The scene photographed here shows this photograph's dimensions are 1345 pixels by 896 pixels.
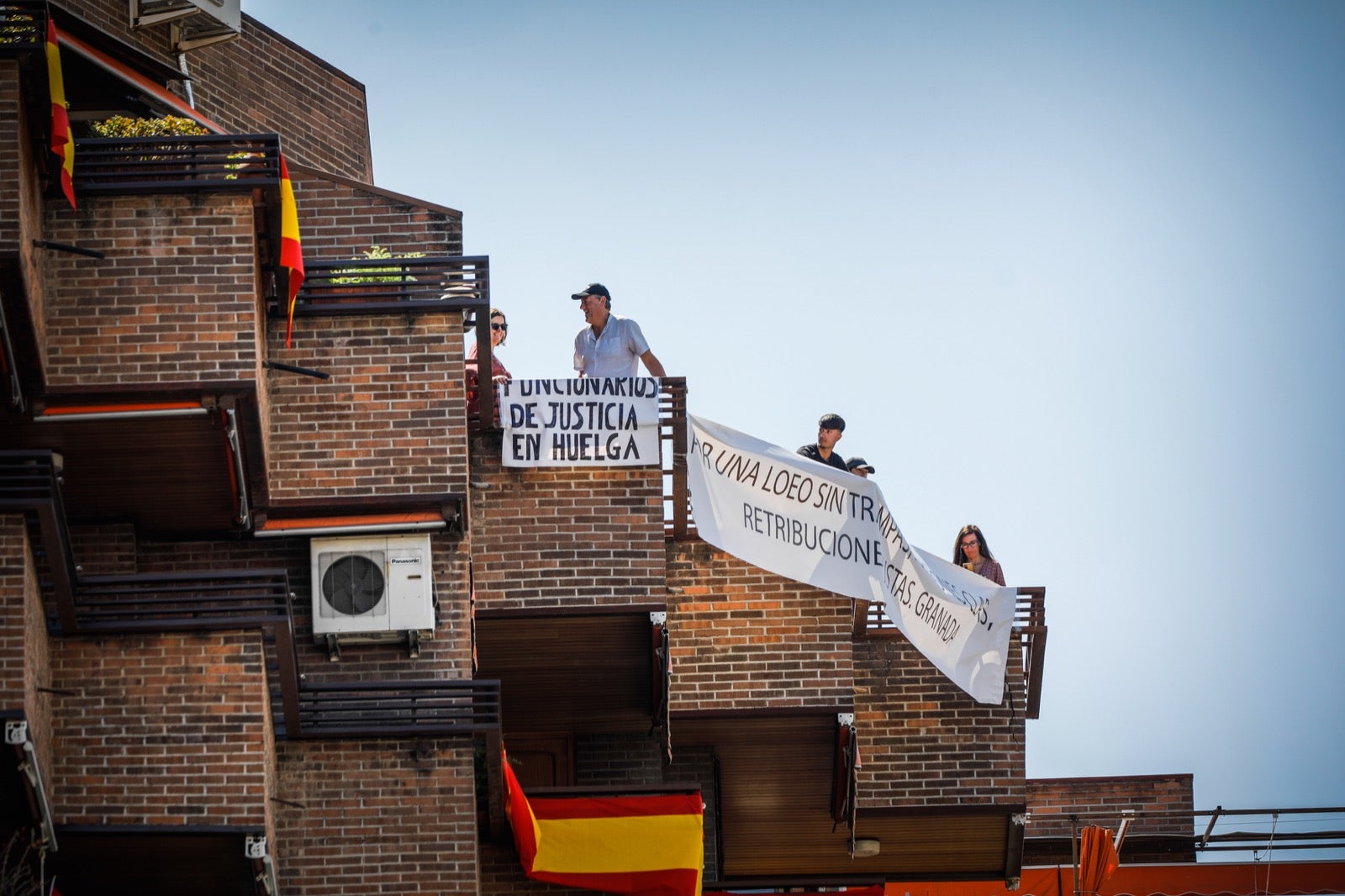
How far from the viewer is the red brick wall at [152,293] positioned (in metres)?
17.5

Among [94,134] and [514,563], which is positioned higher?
[94,134]

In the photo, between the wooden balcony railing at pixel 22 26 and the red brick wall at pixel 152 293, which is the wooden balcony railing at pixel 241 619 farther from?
the wooden balcony railing at pixel 22 26

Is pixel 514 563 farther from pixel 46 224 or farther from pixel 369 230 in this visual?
Answer: pixel 46 224

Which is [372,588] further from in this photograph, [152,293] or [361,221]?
[361,221]

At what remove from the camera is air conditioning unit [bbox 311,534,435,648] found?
1833 cm

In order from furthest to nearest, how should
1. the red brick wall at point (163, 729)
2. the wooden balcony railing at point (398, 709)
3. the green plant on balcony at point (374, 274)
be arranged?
the green plant on balcony at point (374, 274), the wooden balcony railing at point (398, 709), the red brick wall at point (163, 729)

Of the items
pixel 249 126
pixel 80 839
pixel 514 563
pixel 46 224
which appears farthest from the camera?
pixel 249 126

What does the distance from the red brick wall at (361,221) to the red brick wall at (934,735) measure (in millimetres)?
6277

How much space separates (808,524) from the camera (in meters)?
19.6

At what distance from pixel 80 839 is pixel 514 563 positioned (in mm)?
4760

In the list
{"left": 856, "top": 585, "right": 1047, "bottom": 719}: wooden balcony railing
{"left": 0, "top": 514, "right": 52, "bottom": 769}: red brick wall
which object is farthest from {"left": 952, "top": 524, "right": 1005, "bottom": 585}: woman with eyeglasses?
{"left": 0, "top": 514, "right": 52, "bottom": 769}: red brick wall

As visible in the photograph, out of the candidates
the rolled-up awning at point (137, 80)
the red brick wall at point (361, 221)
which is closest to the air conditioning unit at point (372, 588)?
the red brick wall at point (361, 221)

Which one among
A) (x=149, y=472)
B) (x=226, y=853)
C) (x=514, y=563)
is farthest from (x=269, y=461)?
(x=226, y=853)

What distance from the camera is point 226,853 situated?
54.7ft
